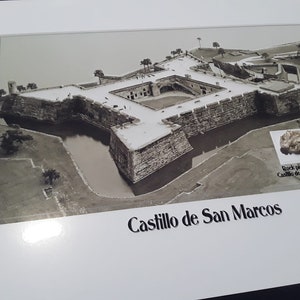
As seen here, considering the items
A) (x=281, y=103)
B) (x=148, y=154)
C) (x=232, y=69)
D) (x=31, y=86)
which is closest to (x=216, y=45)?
(x=232, y=69)

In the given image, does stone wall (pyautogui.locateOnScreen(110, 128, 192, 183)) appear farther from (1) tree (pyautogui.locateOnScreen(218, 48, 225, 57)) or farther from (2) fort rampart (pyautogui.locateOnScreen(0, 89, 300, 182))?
(1) tree (pyautogui.locateOnScreen(218, 48, 225, 57))

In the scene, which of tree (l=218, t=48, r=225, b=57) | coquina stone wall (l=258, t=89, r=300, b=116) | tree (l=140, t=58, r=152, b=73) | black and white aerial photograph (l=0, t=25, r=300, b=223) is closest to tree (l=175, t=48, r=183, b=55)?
black and white aerial photograph (l=0, t=25, r=300, b=223)

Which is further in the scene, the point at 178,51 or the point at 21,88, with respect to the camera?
the point at 178,51

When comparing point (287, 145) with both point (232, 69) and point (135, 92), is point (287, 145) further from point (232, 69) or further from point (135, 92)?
point (135, 92)

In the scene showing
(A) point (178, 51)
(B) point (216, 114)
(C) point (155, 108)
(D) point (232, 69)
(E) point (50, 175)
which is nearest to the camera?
(E) point (50, 175)

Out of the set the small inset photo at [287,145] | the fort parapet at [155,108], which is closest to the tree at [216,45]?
the fort parapet at [155,108]
